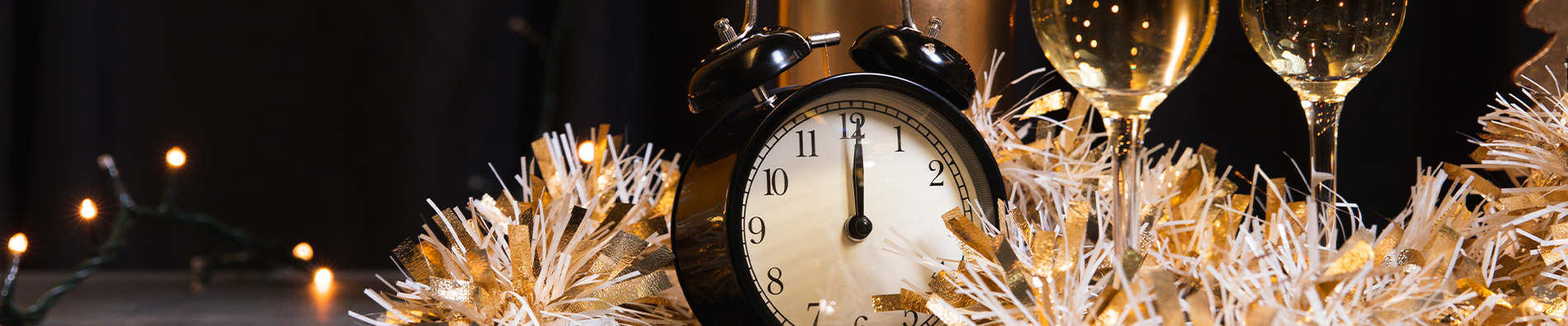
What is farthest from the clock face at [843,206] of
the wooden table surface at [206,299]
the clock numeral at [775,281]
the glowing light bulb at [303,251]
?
the glowing light bulb at [303,251]

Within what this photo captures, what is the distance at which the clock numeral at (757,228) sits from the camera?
466 millimetres

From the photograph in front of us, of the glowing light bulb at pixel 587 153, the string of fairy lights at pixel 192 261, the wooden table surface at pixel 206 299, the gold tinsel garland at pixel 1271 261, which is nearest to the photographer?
the gold tinsel garland at pixel 1271 261

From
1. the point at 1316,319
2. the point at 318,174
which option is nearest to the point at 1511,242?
the point at 1316,319

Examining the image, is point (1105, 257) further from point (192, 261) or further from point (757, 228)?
point (192, 261)

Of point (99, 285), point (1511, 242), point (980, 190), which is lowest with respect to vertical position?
point (1511, 242)

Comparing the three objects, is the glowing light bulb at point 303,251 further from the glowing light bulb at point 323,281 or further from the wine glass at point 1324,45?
the wine glass at point 1324,45

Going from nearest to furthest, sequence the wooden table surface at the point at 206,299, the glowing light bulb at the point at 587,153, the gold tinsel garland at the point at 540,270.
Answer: the gold tinsel garland at the point at 540,270
the glowing light bulb at the point at 587,153
the wooden table surface at the point at 206,299

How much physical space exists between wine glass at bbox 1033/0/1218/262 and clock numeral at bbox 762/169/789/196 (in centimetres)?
15

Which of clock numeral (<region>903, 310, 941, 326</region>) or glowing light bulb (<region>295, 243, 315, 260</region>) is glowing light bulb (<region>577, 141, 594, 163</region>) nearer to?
clock numeral (<region>903, 310, 941, 326</region>)

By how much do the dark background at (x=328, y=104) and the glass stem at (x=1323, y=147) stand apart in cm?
82

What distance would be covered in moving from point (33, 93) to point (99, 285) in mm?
316

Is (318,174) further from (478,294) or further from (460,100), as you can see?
(478,294)

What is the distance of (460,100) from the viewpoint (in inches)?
58.7

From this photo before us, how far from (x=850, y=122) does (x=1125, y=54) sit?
15 cm
